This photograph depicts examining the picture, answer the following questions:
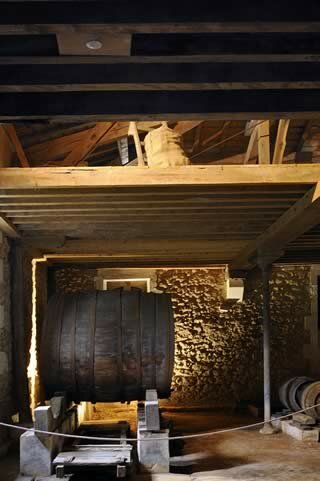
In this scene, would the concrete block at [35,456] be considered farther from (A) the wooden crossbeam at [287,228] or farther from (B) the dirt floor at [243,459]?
(A) the wooden crossbeam at [287,228]

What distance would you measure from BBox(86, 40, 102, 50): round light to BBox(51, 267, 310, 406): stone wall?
8.50 metres

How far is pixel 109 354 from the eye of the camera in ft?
20.3

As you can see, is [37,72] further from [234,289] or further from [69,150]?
[234,289]

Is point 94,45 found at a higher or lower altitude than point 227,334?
higher

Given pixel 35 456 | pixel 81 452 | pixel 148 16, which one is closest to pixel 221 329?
pixel 81 452

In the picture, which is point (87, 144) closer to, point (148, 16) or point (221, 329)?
point (148, 16)

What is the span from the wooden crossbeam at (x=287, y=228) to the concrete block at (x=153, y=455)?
2.44m

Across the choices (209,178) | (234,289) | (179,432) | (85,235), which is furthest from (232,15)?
(234,289)

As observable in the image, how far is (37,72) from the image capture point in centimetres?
234

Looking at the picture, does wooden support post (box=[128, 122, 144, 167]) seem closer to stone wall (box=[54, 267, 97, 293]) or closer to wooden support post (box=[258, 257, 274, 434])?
wooden support post (box=[258, 257, 274, 434])

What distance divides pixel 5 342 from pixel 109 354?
49.8 inches

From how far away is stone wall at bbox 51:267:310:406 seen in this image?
10477 millimetres

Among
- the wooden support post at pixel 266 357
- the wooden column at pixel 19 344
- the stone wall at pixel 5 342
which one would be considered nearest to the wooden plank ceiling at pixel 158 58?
the stone wall at pixel 5 342

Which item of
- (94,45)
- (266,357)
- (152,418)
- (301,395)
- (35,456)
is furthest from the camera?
(301,395)
